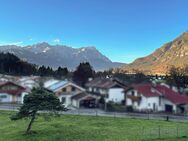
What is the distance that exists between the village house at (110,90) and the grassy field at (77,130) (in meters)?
18.0

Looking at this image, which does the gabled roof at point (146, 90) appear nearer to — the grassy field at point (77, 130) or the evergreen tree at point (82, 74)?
the grassy field at point (77, 130)

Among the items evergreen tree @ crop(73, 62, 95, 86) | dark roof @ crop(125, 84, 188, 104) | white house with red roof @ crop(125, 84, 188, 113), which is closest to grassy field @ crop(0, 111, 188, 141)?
white house with red roof @ crop(125, 84, 188, 113)

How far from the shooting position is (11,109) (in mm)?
52531

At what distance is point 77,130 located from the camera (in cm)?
3400

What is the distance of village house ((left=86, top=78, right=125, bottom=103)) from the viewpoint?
6219 centimetres

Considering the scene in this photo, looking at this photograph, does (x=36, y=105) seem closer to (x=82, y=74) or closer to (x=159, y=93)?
Answer: (x=159, y=93)

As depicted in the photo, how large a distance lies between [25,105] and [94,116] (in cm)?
1558

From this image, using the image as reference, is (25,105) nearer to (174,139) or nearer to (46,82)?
(174,139)

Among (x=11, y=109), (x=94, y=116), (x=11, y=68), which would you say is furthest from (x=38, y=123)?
(x=11, y=68)

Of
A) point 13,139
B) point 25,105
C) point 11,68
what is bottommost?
point 13,139

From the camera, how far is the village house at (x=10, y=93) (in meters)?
67.6

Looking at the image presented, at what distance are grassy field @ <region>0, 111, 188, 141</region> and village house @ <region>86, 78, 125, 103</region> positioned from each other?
59.0 ft

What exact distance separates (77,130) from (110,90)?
30196mm

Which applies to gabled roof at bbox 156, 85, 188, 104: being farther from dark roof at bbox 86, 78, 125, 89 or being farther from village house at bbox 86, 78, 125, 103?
dark roof at bbox 86, 78, 125, 89
